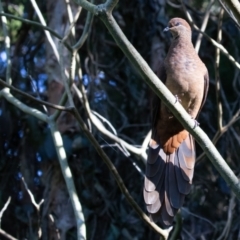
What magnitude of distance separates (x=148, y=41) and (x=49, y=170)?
1.28m

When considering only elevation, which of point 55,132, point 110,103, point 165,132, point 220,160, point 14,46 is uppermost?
point 14,46

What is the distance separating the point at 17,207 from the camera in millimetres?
4848

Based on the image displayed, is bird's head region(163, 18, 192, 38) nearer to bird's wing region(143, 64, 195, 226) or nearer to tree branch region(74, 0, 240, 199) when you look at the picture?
bird's wing region(143, 64, 195, 226)

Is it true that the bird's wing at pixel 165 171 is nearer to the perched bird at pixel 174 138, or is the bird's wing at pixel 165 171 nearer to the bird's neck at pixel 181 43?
the perched bird at pixel 174 138

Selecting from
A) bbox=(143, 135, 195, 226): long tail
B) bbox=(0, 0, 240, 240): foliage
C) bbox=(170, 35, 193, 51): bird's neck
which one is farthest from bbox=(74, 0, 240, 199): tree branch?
bbox=(0, 0, 240, 240): foliage

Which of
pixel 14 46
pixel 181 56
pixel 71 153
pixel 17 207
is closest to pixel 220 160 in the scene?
pixel 181 56

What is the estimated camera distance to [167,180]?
3686 mm

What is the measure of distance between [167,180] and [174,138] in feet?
1.22

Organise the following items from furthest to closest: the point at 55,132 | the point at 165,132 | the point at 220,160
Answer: the point at 165,132, the point at 55,132, the point at 220,160

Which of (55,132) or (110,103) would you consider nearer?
(55,132)

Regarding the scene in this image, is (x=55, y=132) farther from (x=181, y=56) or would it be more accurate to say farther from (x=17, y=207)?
(x=17, y=207)

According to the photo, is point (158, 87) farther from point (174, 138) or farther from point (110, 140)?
point (110, 140)

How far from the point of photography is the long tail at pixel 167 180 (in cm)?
352

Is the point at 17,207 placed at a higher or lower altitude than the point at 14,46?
lower
